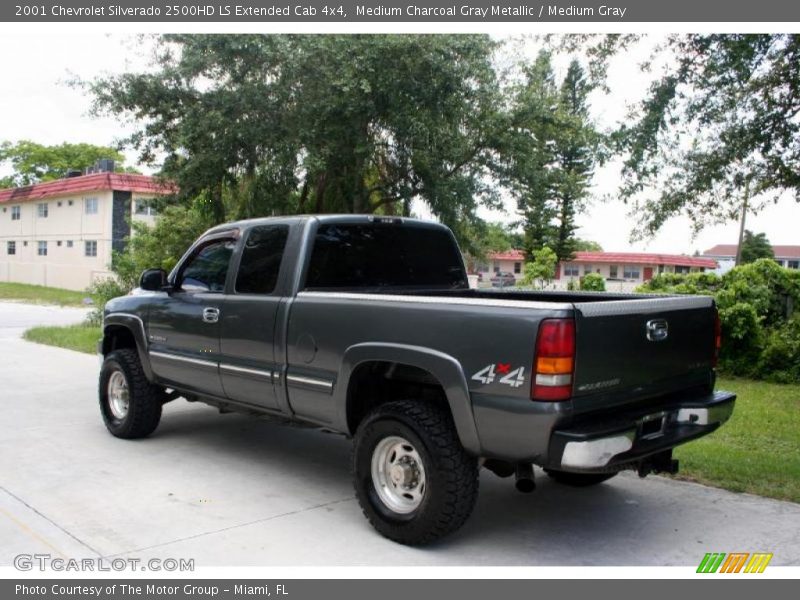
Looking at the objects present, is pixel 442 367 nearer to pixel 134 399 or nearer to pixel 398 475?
pixel 398 475

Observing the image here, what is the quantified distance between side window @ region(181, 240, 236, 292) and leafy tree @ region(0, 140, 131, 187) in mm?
62921

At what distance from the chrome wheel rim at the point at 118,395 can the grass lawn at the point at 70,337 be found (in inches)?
261

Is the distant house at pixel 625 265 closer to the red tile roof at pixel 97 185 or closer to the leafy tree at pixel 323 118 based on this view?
the red tile roof at pixel 97 185

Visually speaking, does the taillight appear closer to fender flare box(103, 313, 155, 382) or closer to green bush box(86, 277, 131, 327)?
fender flare box(103, 313, 155, 382)

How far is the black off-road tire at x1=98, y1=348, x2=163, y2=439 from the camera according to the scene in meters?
6.72

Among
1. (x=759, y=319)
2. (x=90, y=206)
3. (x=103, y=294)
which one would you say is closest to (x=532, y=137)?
(x=759, y=319)

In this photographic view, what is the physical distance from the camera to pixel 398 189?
16.0 meters

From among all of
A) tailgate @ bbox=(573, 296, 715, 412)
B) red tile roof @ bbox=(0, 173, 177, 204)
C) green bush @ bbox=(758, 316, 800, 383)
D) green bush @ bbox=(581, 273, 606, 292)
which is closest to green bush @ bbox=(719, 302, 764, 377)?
green bush @ bbox=(758, 316, 800, 383)

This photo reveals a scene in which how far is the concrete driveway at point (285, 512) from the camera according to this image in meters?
4.28

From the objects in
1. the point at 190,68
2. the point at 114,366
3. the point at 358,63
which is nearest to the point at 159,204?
the point at 190,68

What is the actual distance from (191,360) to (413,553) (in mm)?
2720

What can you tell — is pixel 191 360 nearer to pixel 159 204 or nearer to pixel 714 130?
pixel 714 130

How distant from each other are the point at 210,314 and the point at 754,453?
4.85m

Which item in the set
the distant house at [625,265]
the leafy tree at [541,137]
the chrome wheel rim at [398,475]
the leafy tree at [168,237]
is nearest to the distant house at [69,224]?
the leafy tree at [168,237]
